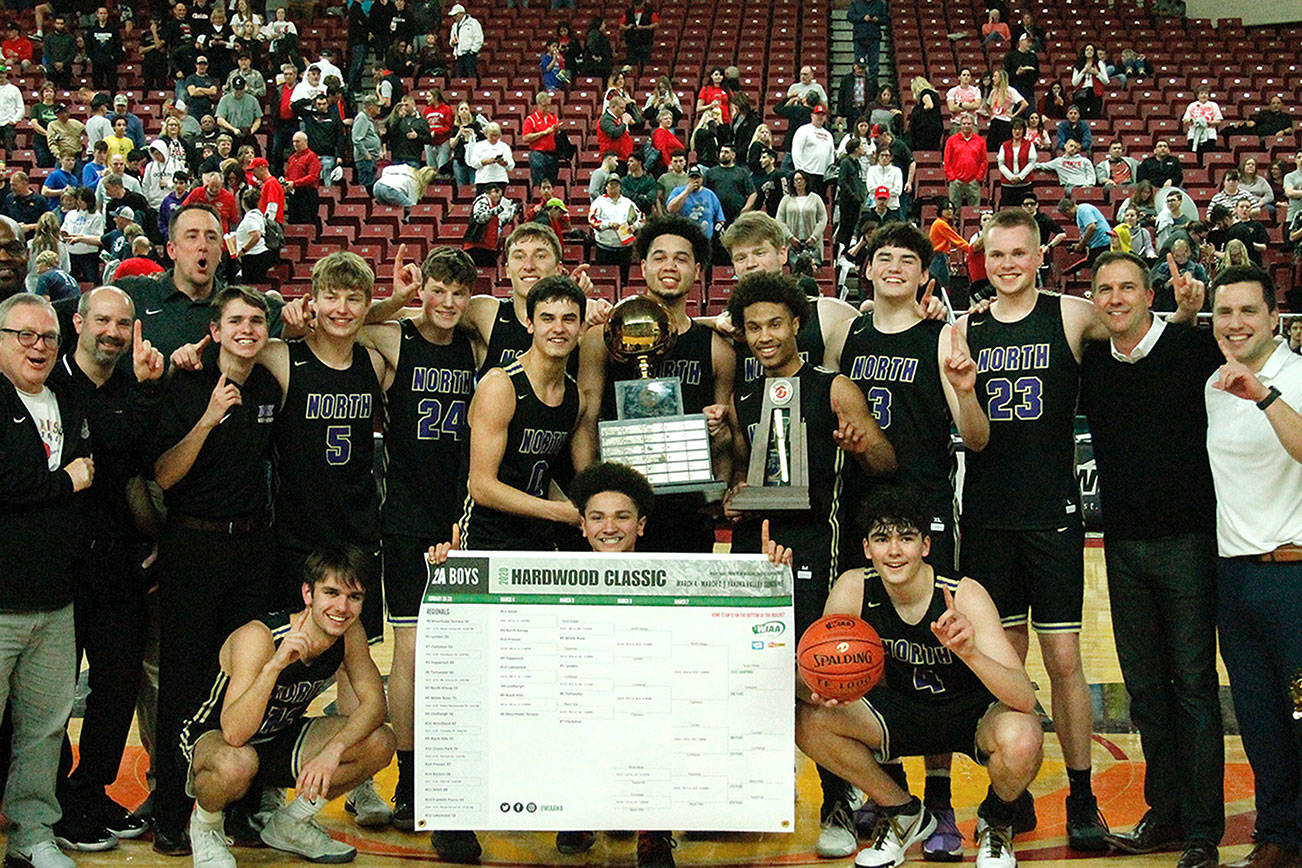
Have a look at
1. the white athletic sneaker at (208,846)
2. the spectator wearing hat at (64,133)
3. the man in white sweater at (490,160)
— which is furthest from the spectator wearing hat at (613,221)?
the white athletic sneaker at (208,846)

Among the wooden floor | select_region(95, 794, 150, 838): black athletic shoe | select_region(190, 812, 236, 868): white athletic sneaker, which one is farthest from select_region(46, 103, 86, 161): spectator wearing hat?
select_region(190, 812, 236, 868): white athletic sneaker

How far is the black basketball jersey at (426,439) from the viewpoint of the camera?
5.34 metres

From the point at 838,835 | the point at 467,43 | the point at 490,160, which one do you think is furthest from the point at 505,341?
the point at 467,43

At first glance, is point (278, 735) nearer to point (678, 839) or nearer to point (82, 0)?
point (678, 839)

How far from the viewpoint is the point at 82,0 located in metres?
22.9

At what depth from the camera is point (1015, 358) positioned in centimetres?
509

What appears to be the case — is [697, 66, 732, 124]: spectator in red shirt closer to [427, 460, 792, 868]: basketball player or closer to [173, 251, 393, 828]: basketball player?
[173, 251, 393, 828]: basketball player

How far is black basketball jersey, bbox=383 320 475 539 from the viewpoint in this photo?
534 centimetres

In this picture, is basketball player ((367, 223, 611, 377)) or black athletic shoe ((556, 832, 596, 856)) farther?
basketball player ((367, 223, 611, 377))

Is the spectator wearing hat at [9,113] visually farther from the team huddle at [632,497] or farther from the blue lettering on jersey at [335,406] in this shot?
the blue lettering on jersey at [335,406]

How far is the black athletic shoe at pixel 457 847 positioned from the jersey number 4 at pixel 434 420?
144 cm

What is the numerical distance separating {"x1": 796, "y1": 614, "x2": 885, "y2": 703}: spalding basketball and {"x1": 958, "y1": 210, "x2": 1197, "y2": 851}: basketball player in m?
0.76

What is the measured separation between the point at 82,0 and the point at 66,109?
6420 mm

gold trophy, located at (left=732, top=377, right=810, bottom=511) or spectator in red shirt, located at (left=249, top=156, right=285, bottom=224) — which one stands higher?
spectator in red shirt, located at (left=249, top=156, right=285, bottom=224)
